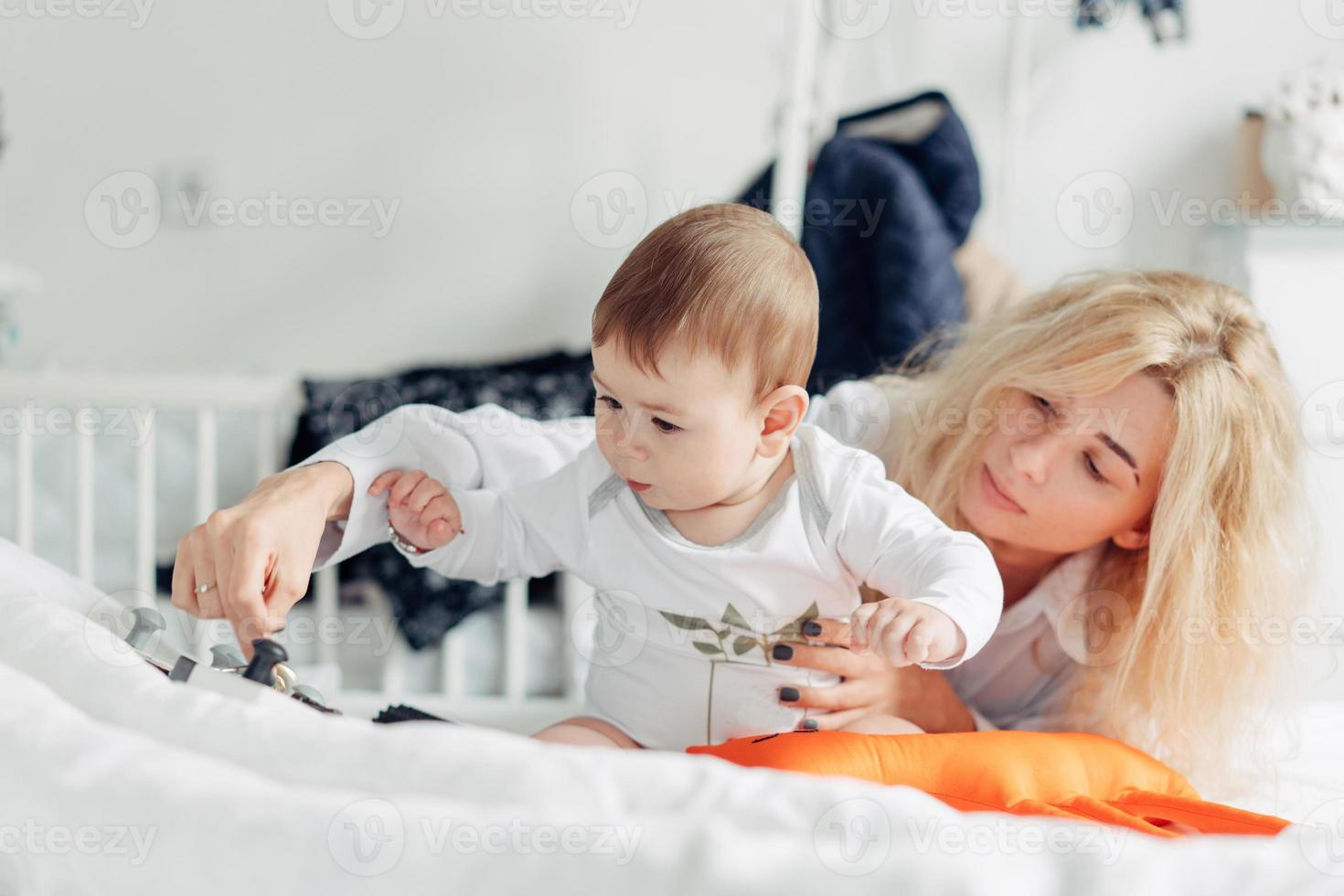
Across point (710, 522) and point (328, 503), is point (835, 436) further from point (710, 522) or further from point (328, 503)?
point (328, 503)

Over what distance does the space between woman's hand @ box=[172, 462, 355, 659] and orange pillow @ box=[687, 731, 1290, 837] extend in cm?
30

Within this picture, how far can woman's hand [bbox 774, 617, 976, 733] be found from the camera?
32.2 inches

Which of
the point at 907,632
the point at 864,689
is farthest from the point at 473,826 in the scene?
the point at 864,689

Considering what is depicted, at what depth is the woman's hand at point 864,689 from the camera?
0.82 m

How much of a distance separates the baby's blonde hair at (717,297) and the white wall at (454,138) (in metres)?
1.30

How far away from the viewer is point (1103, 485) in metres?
0.90

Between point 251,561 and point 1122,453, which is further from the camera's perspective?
point 1122,453

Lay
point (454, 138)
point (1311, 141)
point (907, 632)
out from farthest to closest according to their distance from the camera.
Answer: point (454, 138), point (1311, 141), point (907, 632)

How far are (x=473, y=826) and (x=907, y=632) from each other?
0.29 metres

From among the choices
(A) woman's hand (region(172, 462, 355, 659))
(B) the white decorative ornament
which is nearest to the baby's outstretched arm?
(A) woman's hand (region(172, 462, 355, 659))

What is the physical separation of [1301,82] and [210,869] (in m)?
1.77

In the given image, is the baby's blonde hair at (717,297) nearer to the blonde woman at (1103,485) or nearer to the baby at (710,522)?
the baby at (710,522)

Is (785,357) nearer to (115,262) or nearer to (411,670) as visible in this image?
(411,670)

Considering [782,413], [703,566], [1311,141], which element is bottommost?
[703,566]
